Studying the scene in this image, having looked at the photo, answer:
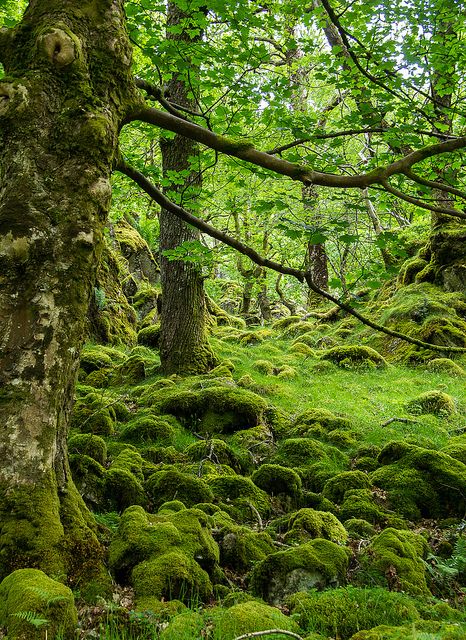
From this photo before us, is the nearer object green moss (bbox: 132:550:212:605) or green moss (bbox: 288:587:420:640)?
green moss (bbox: 288:587:420:640)

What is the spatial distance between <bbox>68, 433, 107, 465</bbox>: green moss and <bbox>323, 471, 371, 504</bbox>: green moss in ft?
8.50

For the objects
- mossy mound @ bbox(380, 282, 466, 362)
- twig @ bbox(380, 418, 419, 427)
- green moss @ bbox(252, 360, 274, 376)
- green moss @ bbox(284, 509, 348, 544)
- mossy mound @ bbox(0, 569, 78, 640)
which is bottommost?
green moss @ bbox(284, 509, 348, 544)

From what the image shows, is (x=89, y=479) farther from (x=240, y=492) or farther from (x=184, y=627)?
(x=184, y=627)

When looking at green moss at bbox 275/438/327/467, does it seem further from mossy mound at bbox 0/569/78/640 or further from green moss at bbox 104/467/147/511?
mossy mound at bbox 0/569/78/640

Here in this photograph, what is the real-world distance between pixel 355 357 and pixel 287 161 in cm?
912

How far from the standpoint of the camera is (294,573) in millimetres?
3510

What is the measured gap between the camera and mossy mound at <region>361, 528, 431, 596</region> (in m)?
3.66

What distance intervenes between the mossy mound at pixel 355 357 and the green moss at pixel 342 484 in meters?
6.77

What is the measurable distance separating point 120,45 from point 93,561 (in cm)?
378

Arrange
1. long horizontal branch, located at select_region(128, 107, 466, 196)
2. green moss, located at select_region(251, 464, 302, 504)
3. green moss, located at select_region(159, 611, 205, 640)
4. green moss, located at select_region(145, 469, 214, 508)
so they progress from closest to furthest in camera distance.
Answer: green moss, located at select_region(159, 611, 205, 640) → long horizontal branch, located at select_region(128, 107, 466, 196) → green moss, located at select_region(145, 469, 214, 508) → green moss, located at select_region(251, 464, 302, 504)

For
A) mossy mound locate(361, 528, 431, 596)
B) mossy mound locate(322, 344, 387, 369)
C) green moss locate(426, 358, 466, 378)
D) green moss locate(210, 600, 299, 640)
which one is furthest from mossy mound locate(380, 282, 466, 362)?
green moss locate(210, 600, 299, 640)

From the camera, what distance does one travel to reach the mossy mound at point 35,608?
2197 millimetres

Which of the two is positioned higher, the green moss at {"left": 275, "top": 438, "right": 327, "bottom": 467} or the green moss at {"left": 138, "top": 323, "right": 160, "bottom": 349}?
the green moss at {"left": 138, "top": 323, "right": 160, "bottom": 349}

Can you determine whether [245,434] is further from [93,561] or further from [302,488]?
[93,561]
